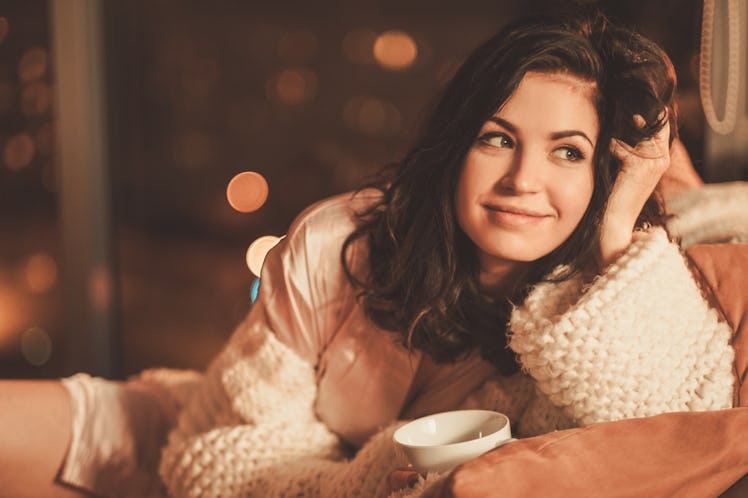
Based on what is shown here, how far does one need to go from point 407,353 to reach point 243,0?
1932 millimetres

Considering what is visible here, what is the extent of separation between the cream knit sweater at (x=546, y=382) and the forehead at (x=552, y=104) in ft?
0.61

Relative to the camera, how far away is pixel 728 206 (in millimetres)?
1230

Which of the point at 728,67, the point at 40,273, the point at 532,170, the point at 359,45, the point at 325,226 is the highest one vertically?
the point at 359,45

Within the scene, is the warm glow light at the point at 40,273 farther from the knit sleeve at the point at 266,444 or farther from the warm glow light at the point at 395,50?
the knit sleeve at the point at 266,444

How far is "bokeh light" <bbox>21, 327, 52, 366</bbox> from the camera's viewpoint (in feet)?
8.76

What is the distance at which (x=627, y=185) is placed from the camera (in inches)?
39.9

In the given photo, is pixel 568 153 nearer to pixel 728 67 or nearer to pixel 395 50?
pixel 728 67

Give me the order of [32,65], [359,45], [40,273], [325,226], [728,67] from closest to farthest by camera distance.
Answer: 1. [325,226]
2. [728,67]
3. [32,65]
4. [40,273]
5. [359,45]

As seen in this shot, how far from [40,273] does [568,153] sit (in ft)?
7.14

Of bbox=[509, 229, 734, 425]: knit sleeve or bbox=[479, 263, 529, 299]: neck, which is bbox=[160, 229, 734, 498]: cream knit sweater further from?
bbox=[479, 263, 529, 299]: neck

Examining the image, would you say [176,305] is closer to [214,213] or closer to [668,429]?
[214,213]

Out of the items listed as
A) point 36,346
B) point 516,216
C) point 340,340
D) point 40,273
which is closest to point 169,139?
point 40,273

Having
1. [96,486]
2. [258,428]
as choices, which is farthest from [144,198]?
[258,428]

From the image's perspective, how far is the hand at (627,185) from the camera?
39.5 inches
